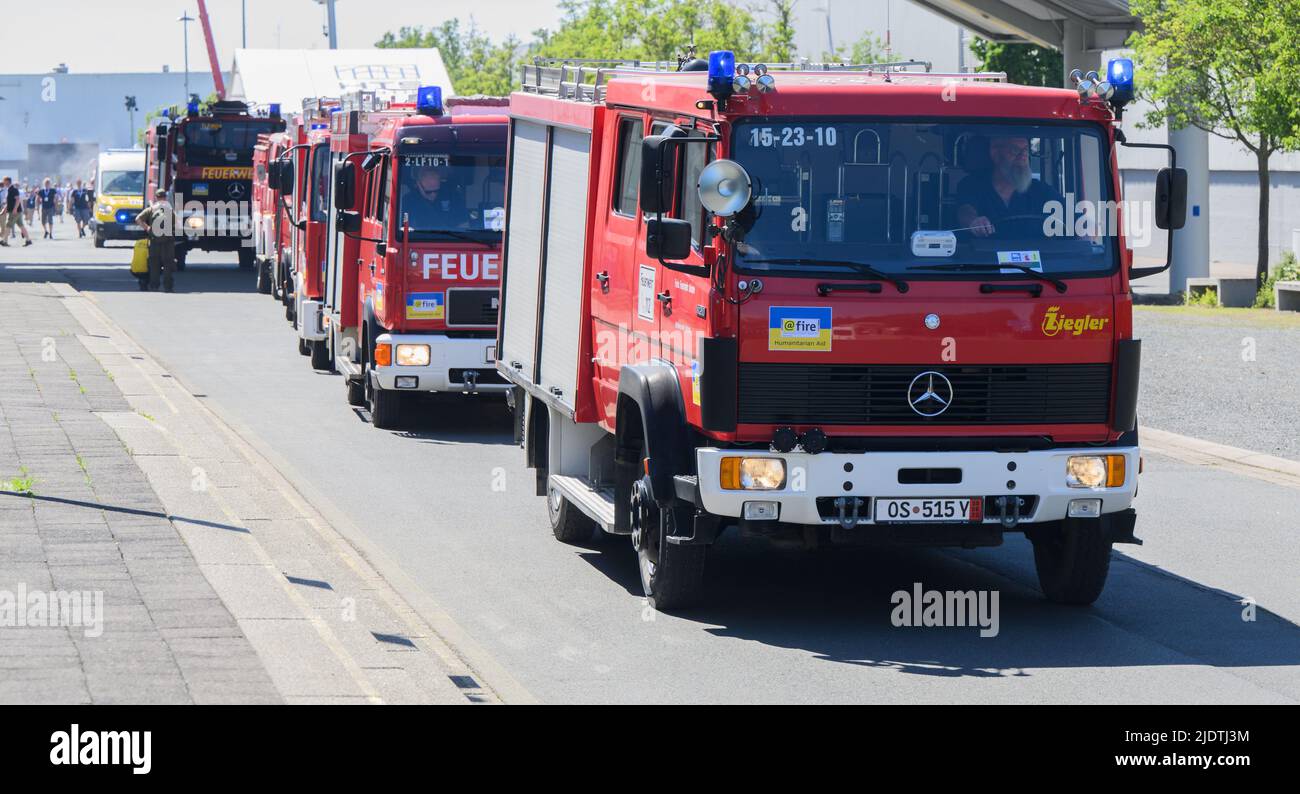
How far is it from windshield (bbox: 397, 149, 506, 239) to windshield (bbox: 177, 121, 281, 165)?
23.6 meters

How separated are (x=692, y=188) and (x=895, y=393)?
4.77 ft

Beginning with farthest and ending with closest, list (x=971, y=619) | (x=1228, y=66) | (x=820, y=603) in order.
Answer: (x=1228, y=66) < (x=820, y=603) < (x=971, y=619)

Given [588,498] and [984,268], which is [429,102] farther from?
[984,268]

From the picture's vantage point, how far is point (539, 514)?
12.7 meters

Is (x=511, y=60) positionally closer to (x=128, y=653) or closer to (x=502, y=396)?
(x=502, y=396)

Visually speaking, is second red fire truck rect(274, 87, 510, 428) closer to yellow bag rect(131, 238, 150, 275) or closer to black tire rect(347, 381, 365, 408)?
black tire rect(347, 381, 365, 408)

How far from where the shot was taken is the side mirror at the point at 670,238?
890 centimetres

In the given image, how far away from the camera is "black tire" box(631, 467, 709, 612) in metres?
9.36

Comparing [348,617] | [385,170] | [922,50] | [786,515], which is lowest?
[348,617]

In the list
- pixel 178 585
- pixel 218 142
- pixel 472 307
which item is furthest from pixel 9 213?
pixel 178 585

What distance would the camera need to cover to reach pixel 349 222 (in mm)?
17828
